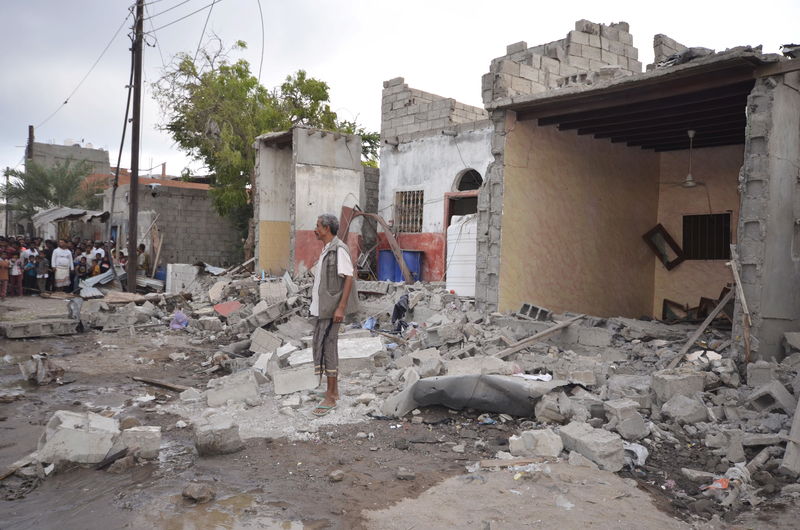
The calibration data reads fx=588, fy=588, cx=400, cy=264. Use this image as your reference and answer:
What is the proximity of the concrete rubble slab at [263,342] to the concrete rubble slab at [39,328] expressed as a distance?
3982 mm

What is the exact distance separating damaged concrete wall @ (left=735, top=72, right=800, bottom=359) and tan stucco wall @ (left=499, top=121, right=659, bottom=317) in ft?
10.6

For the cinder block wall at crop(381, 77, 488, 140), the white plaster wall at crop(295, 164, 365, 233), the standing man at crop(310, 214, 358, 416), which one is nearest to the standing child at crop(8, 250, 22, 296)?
the white plaster wall at crop(295, 164, 365, 233)

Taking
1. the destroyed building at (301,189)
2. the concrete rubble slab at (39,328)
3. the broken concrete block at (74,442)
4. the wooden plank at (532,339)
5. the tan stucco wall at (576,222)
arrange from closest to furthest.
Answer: the broken concrete block at (74,442) → the wooden plank at (532,339) → the tan stucco wall at (576,222) → the concrete rubble slab at (39,328) → the destroyed building at (301,189)

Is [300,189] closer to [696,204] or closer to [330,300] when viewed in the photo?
[696,204]

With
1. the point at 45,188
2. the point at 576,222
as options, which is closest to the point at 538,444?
the point at 576,222

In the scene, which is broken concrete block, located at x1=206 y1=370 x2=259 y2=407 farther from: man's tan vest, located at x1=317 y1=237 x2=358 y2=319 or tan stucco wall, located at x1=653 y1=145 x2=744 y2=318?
tan stucco wall, located at x1=653 y1=145 x2=744 y2=318

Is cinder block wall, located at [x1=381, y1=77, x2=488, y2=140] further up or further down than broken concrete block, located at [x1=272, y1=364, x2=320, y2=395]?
further up

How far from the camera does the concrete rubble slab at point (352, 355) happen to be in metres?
7.01

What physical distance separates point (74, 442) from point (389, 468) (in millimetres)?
2272

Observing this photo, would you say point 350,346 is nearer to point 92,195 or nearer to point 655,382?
point 655,382

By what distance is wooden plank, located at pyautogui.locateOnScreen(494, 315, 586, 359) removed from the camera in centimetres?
736

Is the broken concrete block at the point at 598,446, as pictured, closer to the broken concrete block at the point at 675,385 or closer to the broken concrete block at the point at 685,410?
the broken concrete block at the point at 685,410

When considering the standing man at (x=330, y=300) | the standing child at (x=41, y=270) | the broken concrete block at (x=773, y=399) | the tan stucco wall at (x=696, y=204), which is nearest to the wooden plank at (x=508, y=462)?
the standing man at (x=330, y=300)

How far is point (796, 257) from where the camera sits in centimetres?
650
